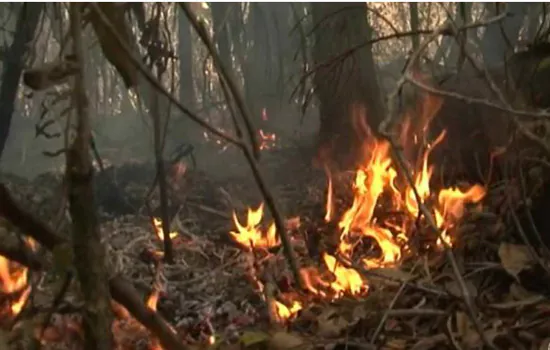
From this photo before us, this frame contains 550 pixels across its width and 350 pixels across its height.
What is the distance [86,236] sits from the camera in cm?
89

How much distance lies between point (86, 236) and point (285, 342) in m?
0.74

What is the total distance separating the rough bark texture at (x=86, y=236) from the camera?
2.85 feet

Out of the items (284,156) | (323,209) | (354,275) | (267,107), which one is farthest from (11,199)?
(267,107)

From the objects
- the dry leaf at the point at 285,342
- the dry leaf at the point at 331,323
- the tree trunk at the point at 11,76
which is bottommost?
the dry leaf at the point at 331,323

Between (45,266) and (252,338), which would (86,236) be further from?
(252,338)

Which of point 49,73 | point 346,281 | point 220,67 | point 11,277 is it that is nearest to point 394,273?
point 346,281

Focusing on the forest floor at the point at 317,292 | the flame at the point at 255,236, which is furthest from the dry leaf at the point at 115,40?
the flame at the point at 255,236

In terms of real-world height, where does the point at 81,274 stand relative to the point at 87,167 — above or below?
below

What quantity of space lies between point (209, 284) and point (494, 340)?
1.05m

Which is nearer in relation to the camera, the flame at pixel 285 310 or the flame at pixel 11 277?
the flame at pixel 11 277

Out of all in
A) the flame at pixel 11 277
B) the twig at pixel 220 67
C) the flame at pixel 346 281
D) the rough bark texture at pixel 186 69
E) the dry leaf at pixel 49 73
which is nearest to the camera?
the dry leaf at pixel 49 73

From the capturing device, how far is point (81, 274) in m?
0.88

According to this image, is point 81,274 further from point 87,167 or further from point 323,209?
point 323,209

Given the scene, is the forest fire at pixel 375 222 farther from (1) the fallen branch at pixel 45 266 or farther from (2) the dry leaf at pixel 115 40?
(2) the dry leaf at pixel 115 40
